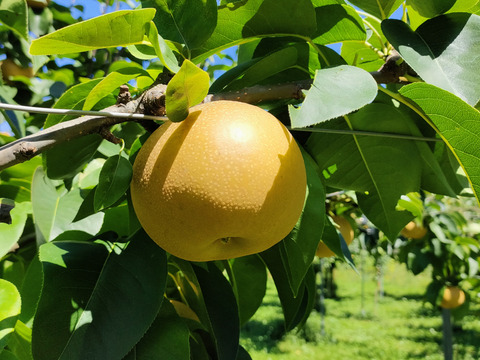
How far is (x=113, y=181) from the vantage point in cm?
64

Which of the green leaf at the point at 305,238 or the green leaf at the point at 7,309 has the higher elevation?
the green leaf at the point at 305,238

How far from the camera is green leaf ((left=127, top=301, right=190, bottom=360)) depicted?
73 centimetres

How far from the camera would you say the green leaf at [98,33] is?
57 centimetres

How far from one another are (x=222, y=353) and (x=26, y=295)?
0.36 metres

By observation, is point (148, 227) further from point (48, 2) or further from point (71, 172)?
point (48, 2)

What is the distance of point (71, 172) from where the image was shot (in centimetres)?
82

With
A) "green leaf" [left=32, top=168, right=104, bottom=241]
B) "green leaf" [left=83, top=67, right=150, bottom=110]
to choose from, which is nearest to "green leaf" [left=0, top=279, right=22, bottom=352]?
"green leaf" [left=32, top=168, right=104, bottom=241]

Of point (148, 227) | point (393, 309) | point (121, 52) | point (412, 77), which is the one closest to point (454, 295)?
point (121, 52)

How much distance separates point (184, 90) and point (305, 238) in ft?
0.96

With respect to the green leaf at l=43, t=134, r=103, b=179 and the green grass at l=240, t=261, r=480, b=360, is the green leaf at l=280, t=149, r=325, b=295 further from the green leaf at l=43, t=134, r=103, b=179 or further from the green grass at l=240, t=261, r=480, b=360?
the green grass at l=240, t=261, r=480, b=360

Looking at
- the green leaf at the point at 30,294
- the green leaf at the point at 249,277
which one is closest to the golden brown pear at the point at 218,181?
the green leaf at the point at 30,294

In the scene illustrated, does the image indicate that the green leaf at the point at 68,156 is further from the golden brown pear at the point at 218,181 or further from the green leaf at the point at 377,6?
the green leaf at the point at 377,6

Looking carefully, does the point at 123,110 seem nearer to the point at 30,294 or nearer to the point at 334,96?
the point at 334,96

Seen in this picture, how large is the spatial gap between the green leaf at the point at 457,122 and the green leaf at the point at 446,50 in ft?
0.07
